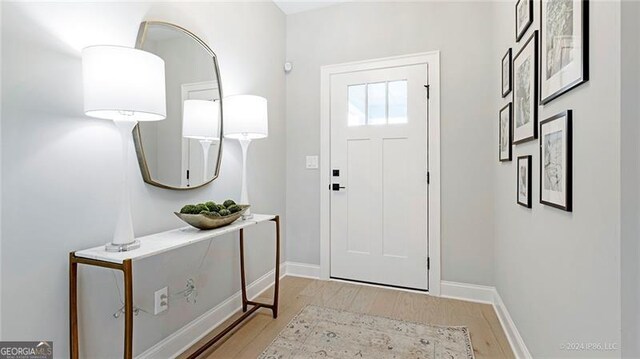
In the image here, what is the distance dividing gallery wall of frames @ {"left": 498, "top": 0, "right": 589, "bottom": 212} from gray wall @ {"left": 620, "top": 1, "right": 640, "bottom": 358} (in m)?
0.19

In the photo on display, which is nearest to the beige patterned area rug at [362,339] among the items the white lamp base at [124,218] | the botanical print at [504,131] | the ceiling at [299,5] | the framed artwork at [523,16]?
the white lamp base at [124,218]

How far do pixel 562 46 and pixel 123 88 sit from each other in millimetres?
1641

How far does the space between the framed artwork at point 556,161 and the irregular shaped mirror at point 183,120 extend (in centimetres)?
180

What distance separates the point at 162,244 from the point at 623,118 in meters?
1.62

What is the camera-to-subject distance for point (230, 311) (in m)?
2.21

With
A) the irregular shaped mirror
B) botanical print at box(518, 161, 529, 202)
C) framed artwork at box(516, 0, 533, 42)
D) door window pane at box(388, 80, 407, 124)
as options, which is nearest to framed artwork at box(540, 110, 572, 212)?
botanical print at box(518, 161, 529, 202)

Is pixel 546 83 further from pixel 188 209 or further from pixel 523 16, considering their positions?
pixel 188 209

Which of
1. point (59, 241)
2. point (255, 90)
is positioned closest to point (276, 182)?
point (255, 90)

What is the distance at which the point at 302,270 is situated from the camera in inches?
119

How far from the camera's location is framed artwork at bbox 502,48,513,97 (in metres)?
1.89

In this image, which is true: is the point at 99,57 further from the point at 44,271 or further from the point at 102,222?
the point at 44,271

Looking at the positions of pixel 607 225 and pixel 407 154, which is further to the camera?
pixel 407 154

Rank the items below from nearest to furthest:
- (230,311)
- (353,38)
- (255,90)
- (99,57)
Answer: (99,57) → (230,311) → (255,90) → (353,38)

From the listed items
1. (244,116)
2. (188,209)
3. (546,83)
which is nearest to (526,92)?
(546,83)
